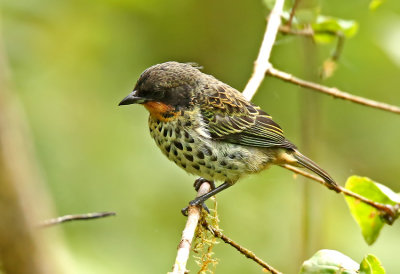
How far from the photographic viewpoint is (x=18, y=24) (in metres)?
5.67

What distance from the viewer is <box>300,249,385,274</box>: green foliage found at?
2619 mm

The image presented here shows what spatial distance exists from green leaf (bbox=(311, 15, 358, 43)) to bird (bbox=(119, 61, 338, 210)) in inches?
30.5

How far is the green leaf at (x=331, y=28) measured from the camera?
4379 mm

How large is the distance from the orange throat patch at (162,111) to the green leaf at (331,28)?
52.2 inches

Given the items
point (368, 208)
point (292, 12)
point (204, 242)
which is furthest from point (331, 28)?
point (204, 242)

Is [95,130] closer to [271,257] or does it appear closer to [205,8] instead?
[205,8]

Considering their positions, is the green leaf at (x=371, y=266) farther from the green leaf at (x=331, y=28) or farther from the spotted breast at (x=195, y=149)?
the green leaf at (x=331, y=28)

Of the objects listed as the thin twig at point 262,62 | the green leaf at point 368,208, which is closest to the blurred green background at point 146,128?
the thin twig at point 262,62

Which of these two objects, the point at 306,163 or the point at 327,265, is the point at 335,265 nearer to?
the point at 327,265

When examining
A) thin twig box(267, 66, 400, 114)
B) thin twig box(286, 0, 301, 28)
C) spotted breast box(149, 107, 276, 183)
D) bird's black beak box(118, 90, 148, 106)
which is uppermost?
thin twig box(286, 0, 301, 28)

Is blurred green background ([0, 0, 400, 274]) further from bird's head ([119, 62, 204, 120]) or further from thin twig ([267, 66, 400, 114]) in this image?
bird's head ([119, 62, 204, 120])

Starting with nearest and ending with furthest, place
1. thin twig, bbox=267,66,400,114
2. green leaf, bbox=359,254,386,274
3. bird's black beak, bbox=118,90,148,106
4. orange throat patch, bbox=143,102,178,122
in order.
Answer: green leaf, bbox=359,254,386,274, thin twig, bbox=267,66,400,114, bird's black beak, bbox=118,90,148,106, orange throat patch, bbox=143,102,178,122

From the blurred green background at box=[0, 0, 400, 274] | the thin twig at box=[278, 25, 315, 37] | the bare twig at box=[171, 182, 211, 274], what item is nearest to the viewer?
the bare twig at box=[171, 182, 211, 274]

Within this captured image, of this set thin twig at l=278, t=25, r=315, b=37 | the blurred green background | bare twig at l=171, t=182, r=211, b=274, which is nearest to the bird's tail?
the blurred green background
